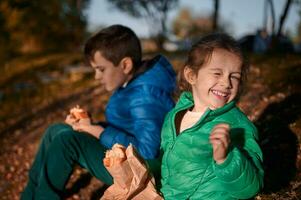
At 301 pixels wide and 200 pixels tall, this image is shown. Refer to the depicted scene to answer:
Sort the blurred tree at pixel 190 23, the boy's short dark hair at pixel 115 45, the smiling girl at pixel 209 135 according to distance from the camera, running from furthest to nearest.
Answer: the blurred tree at pixel 190 23, the boy's short dark hair at pixel 115 45, the smiling girl at pixel 209 135

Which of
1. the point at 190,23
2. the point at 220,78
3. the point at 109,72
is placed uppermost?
the point at 220,78

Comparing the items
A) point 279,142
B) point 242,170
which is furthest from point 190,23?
point 242,170

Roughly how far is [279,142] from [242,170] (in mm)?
1797

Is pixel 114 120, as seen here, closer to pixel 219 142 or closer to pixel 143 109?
pixel 143 109

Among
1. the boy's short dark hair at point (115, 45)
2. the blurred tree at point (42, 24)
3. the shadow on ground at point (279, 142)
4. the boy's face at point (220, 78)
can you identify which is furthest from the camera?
the blurred tree at point (42, 24)

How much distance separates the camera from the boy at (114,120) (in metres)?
2.90

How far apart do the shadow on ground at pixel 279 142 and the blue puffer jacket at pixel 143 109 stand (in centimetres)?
94

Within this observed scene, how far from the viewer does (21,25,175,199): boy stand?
9.50 feet

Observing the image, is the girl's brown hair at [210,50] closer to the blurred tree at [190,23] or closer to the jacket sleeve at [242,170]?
the jacket sleeve at [242,170]

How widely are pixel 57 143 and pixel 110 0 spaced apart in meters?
24.7

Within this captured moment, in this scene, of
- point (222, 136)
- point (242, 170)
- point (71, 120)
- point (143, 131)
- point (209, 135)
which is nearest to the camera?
point (222, 136)

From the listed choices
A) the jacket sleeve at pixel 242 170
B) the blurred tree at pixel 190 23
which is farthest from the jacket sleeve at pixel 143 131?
the blurred tree at pixel 190 23

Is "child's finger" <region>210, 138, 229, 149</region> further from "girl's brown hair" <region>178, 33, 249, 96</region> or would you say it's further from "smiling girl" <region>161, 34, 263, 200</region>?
"girl's brown hair" <region>178, 33, 249, 96</region>

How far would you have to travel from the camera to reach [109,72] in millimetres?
3178
